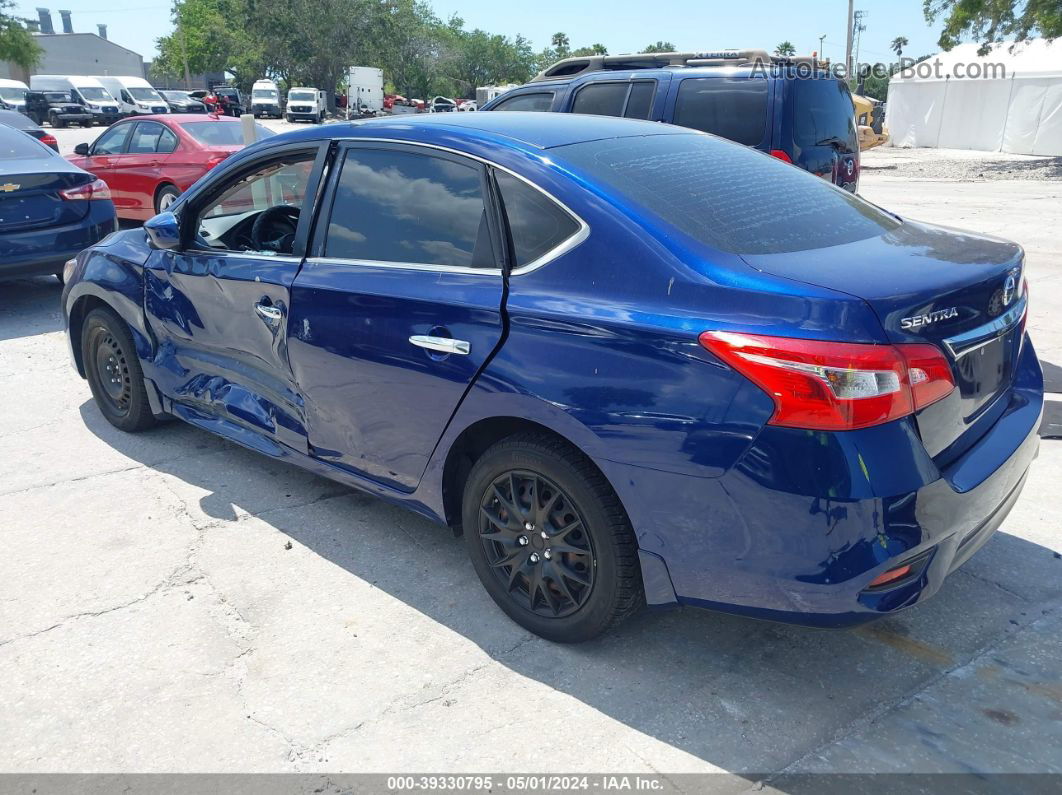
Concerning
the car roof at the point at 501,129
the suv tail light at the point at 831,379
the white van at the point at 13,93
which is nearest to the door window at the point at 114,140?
the car roof at the point at 501,129

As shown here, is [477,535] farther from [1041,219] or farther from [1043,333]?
[1041,219]

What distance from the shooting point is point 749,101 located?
7.38 m

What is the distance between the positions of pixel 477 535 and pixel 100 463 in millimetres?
2616

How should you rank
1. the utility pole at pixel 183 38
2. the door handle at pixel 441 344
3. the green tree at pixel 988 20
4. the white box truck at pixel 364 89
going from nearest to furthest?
the door handle at pixel 441 344, the green tree at pixel 988 20, the white box truck at pixel 364 89, the utility pole at pixel 183 38

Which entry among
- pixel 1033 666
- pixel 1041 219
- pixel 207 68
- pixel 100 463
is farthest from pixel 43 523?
pixel 207 68

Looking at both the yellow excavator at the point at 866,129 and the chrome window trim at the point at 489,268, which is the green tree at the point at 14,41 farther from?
the chrome window trim at the point at 489,268

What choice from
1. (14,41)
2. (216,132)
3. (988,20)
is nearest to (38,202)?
(216,132)

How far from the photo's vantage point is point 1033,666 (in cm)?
299

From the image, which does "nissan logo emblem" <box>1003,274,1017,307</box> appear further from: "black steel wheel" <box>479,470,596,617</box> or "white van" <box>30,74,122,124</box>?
"white van" <box>30,74,122,124</box>

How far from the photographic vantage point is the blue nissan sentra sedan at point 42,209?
761 centimetres

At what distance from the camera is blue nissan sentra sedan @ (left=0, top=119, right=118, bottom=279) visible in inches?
300

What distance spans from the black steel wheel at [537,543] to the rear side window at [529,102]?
252 inches

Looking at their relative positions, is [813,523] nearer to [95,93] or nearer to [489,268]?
[489,268]

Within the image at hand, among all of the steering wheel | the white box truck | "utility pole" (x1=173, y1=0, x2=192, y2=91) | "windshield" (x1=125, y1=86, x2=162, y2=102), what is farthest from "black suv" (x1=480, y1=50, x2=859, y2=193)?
"utility pole" (x1=173, y1=0, x2=192, y2=91)
